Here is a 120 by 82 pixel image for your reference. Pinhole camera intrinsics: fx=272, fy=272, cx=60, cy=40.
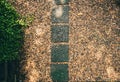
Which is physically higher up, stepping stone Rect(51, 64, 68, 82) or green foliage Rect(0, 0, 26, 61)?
green foliage Rect(0, 0, 26, 61)

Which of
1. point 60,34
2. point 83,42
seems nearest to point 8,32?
point 60,34

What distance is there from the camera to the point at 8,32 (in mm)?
5242

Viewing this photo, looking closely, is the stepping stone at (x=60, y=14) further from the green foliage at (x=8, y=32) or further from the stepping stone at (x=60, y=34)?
the green foliage at (x=8, y=32)

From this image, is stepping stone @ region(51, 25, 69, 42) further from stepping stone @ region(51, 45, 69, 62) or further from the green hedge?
the green hedge

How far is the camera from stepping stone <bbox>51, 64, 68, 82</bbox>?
5.82 m

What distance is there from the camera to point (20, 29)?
5.66 metres

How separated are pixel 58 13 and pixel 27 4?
72cm

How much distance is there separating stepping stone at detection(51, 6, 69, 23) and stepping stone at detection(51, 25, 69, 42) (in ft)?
0.48

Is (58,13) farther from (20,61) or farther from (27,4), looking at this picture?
(20,61)

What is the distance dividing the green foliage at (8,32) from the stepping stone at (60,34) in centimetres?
75

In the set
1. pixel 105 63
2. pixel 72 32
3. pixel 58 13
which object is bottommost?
pixel 105 63

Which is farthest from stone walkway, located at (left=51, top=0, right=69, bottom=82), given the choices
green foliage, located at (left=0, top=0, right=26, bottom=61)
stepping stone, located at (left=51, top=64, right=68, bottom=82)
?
green foliage, located at (left=0, top=0, right=26, bottom=61)

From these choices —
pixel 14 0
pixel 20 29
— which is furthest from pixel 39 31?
pixel 14 0

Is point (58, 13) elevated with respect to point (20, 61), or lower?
elevated
